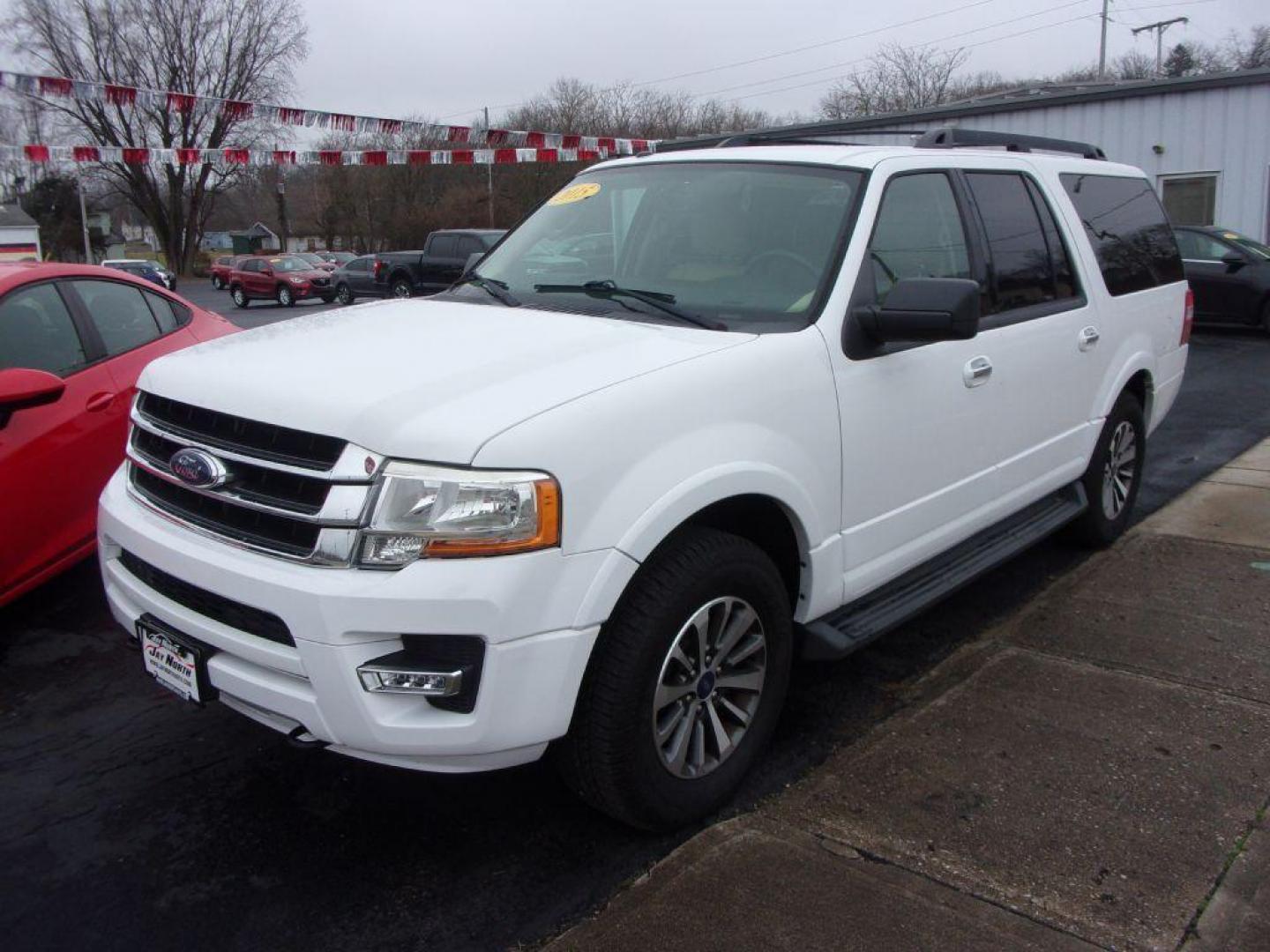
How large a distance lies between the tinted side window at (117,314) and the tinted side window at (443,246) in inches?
804

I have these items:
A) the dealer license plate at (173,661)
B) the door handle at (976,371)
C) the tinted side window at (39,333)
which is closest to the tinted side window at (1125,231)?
the door handle at (976,371)

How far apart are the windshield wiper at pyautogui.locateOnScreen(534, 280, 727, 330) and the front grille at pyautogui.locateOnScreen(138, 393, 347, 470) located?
1.25m

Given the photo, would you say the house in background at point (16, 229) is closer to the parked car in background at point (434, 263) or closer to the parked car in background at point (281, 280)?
the parked car in background at point (281, 280)

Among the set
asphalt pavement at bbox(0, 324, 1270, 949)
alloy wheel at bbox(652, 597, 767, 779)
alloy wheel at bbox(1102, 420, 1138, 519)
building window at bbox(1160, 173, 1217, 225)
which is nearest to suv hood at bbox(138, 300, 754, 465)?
alloy wheel at bbox(652, 597, 767, 779)

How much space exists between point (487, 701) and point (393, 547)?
1.38ft

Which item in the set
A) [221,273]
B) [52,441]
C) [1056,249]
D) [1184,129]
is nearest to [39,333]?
[52,441]

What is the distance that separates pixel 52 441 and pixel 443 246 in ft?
72.2

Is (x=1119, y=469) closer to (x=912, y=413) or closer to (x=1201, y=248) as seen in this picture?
(x=912, y=413)

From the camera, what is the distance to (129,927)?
8.96 ft

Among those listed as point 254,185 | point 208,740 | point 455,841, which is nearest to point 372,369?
point 455,841

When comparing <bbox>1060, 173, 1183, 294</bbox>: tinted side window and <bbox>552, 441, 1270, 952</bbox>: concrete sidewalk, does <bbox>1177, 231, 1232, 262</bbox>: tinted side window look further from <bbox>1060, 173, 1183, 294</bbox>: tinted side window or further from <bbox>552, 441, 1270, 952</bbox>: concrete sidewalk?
<bbox>552, 441, 1270, 952</bbox>: concrete sidewalk

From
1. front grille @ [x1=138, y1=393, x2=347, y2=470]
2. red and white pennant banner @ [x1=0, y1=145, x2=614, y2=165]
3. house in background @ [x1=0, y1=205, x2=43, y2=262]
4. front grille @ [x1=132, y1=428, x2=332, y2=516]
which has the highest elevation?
house in background @ [x1=0, y1=205, x2=43, y2=262]

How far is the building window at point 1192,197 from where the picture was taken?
17938 millimetres

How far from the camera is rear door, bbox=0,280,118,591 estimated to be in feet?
13.7
